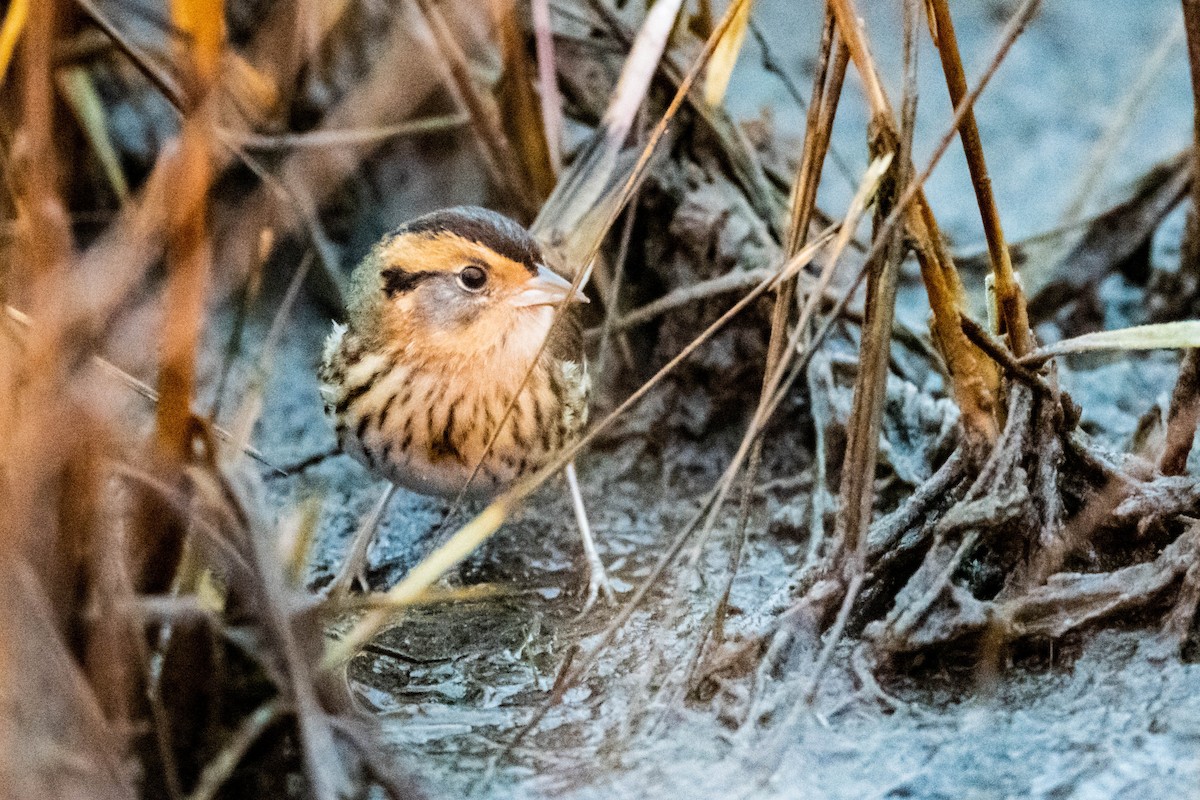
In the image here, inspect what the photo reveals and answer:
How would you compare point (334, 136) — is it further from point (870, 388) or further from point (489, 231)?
point (870, 388)

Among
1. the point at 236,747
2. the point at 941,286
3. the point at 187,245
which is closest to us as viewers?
the point at 187,245

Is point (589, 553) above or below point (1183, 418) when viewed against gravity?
below

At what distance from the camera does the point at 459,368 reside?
3465mm

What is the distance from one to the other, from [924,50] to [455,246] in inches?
121

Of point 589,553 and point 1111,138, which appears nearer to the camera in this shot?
point 589,553

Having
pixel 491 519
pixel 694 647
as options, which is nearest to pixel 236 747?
pixel 491 519

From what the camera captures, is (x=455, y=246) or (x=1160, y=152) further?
(x=1160, y=152)

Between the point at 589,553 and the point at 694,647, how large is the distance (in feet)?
2.72

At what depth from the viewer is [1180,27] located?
5.19 m

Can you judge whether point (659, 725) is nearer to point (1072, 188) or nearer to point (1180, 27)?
point (1072, 188)

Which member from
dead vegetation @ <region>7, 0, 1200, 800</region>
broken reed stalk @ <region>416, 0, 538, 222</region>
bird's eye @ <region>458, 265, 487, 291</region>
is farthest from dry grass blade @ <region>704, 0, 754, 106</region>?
bird's eye @ <region>458, 265, 487, 291</region>

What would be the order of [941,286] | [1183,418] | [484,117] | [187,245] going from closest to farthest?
[187,245], [941,286], [1183,418], [484,117]

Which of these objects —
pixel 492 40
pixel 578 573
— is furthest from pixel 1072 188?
pixel 578 573

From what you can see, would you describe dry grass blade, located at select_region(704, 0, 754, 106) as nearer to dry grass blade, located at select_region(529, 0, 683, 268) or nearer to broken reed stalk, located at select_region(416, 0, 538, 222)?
dry grass blade, located at select_region(529, 0, 683, 268)
